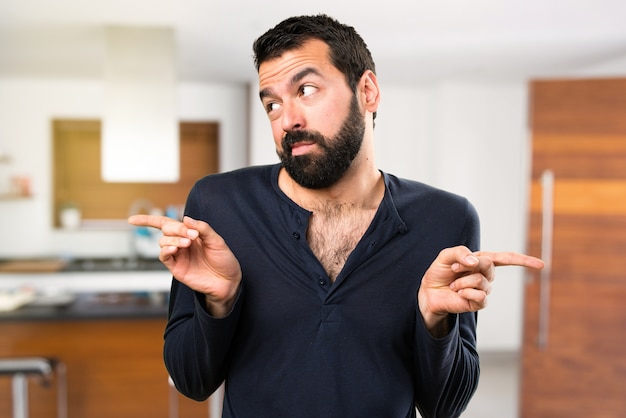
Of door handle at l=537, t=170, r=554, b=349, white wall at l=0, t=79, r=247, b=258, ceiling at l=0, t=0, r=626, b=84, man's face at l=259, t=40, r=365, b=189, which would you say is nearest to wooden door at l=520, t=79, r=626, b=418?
door handle at l=537, t=170, r=554, b=349

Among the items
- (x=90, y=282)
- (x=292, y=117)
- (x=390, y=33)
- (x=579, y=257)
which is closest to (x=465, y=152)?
(x=390, y=33)

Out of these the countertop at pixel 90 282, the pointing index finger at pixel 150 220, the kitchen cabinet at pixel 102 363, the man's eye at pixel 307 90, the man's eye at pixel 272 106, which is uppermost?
the man's eye at pixel 307 90

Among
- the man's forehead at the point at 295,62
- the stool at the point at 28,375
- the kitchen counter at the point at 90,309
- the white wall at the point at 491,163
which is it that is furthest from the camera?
the white wall at the point at 491,163

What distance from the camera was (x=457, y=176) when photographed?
18.0 ft

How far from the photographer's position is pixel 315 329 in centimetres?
114

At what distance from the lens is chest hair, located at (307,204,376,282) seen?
1.22m

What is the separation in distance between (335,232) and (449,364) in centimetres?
33

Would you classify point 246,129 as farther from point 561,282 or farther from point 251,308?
point 251,308

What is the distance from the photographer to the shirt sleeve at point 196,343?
1.08 m

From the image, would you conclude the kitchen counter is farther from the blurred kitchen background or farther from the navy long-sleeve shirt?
the navy long-sleeve shirt

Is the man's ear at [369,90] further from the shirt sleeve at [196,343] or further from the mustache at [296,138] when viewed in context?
the shirt sleeve at [196,343]

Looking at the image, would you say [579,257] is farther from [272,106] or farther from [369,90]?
[272,106]

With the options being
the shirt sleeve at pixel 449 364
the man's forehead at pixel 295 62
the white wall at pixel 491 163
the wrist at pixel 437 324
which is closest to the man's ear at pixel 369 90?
the man's forehead at pixel 295 62

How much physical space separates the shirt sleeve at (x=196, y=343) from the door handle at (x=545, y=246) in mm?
2761
